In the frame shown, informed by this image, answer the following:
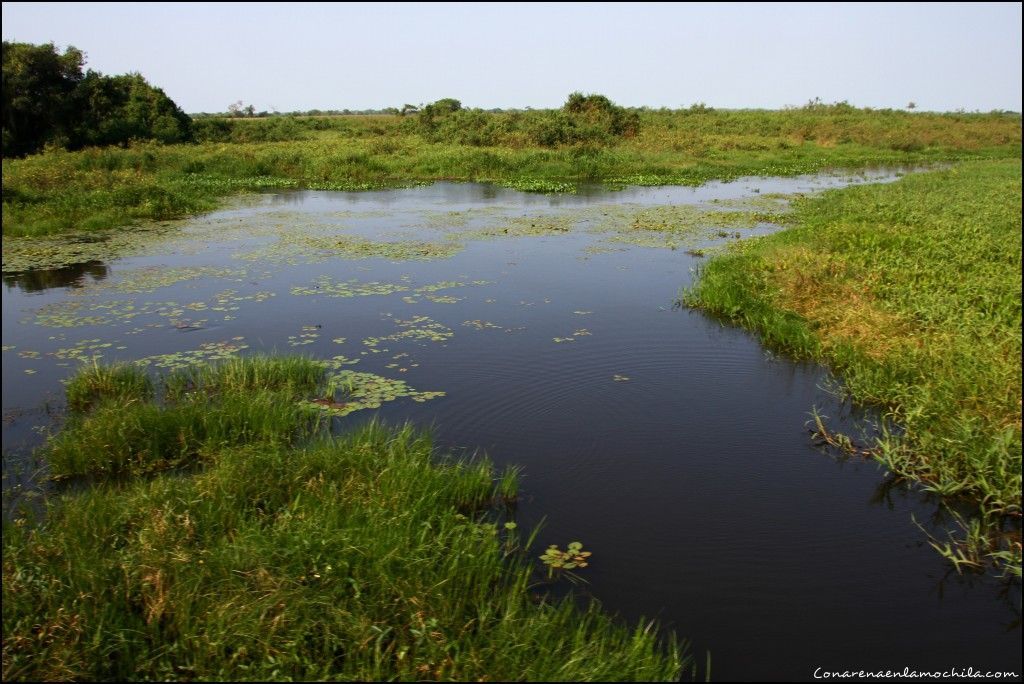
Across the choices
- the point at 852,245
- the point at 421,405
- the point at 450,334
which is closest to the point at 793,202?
the point at 852,245

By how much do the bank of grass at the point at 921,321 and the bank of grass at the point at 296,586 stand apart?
8.45 ft

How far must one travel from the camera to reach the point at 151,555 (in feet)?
10.8

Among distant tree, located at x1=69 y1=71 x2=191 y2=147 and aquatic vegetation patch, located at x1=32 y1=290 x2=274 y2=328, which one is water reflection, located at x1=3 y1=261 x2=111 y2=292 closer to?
aquatic vegetation patch, located at x1=32 y1=290 x2=274 y2=328

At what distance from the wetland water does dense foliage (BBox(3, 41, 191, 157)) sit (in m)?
16.4

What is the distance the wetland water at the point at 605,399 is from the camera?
11.7 ft

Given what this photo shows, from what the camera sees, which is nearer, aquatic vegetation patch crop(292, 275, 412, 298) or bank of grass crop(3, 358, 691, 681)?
bank of grass crop(3, 358, 691, 681)

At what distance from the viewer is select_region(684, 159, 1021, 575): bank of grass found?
4531 millimetres

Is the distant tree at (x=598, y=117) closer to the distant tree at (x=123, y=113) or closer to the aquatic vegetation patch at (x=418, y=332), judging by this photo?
the distant tree at (x=123, y=113)

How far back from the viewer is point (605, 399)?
6082mm

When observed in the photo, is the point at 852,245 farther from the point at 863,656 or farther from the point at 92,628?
the point at 92,628

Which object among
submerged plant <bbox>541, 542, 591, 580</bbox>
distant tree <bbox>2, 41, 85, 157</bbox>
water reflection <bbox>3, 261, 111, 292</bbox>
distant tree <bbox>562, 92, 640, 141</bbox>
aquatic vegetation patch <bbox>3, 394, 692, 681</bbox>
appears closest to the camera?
aquatic vegetation patch <bbox>3, 394, 692, 681</bbox>

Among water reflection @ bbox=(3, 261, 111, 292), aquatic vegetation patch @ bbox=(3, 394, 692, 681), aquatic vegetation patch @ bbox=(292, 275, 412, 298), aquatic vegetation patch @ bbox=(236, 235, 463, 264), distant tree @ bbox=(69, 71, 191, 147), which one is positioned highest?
distant tree @ bbox=(69, 71, 191, 147)

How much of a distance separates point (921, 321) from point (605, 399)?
339 centimetres

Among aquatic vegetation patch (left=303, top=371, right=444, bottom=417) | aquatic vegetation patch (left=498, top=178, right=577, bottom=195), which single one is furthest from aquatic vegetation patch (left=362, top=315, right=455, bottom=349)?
aquatic vegetation patch (left=498, top=178, right=577, bottom=195)
